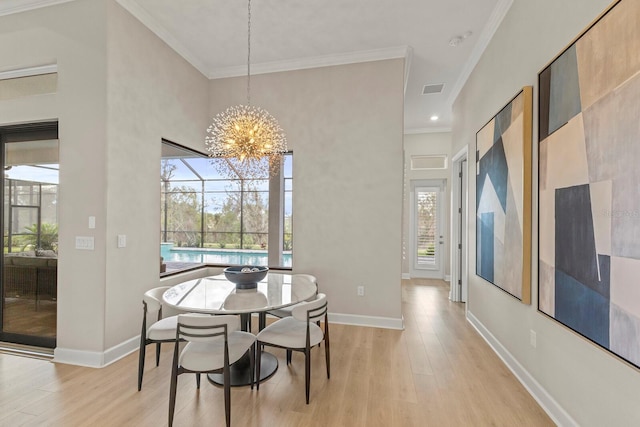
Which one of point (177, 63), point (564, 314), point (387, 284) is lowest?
point (387, 284)

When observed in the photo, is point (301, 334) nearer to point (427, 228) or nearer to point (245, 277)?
point (245, 277)

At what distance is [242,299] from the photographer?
2295 millimetres

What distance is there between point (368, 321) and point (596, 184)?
2844mm

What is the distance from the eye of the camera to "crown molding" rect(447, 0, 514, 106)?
2902mm

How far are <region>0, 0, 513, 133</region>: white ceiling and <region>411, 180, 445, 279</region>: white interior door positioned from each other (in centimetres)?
305

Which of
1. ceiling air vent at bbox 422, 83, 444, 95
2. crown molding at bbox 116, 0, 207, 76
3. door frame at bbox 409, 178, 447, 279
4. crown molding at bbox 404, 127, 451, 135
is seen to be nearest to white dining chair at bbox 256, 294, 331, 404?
crown molding at bbox 116, 0, 207, 76

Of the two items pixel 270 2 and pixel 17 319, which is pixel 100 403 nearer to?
pixel 17 319

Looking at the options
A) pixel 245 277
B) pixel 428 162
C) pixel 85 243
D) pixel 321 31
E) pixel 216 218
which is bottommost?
pixel 245 277

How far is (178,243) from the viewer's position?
6027mm

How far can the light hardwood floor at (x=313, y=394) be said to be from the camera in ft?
6.65

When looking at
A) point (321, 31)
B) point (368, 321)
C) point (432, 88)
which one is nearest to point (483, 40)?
point (432, 88)

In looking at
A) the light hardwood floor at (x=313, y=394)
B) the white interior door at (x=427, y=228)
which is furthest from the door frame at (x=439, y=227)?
the light hardwood floor at (x=313, y=394)

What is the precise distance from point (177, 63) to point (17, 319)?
340 centimetres

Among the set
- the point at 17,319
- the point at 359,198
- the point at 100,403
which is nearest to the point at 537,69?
the point at 359,198
